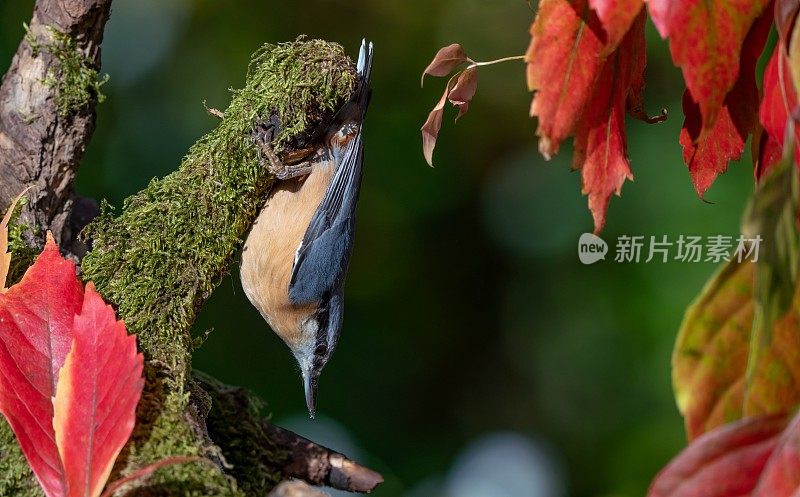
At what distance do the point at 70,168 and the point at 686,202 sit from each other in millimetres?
1701

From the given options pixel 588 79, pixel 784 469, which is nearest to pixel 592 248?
pixel 588 79

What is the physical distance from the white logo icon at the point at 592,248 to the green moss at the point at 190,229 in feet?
4.62

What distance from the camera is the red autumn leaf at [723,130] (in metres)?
0.77

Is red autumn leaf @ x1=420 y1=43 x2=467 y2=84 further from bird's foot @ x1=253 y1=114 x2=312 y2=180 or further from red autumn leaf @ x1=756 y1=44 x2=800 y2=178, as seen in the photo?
red autumn leaf @ x1=756 y1=44 x2=800 y2=178

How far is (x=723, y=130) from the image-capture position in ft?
2.59

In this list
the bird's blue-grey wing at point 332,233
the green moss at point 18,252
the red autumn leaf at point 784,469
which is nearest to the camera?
the red autumn leaf at point 784,469

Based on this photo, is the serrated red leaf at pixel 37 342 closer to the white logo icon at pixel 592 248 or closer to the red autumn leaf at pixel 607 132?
the red autumn leaf at pixel 607 132

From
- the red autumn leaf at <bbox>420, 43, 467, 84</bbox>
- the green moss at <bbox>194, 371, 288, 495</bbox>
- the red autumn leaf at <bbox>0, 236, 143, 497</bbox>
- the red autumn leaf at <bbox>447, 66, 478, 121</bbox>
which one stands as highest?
the red autumn leaf at <bbox>420, 43, 467, 84</bbox>

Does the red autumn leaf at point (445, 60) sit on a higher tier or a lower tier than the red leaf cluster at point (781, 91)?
higher

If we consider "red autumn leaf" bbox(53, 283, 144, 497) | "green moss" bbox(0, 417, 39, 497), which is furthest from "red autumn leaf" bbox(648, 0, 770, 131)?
"green moss" bbox(0, 417, 39, 497)

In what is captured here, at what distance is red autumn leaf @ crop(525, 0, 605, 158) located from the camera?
64 cm

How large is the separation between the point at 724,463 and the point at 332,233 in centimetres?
115

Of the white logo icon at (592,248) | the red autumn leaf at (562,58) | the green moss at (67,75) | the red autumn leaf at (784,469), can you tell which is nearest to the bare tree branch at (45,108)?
the green moss at (67,75)

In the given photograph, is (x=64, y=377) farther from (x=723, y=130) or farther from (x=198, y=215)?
(x=723, y=130)
